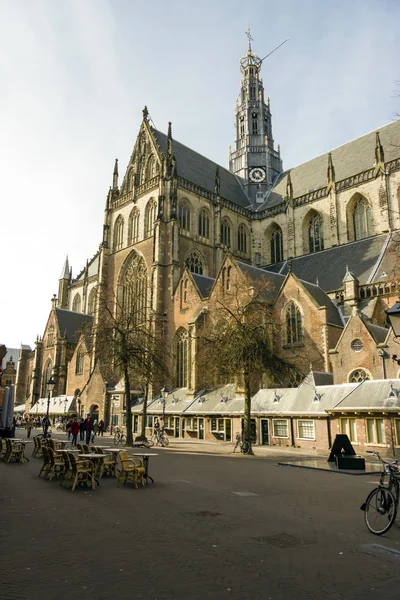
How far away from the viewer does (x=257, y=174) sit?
6506cm

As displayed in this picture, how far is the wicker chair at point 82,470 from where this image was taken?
1269cm

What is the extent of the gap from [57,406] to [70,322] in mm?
13205

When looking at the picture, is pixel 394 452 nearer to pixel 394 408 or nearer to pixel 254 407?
pixel 394 408

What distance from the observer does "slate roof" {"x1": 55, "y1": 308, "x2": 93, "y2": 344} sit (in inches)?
2479

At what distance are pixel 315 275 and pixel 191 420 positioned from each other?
17701mm

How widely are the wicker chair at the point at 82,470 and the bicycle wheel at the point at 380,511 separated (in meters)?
7.43

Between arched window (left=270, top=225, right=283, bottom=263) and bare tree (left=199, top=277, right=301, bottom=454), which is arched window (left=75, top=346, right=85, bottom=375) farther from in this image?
bare tree (left=199, top=277, right=301, bottom=454)

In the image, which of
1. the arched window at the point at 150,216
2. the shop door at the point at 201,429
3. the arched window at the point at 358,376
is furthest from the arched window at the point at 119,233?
the arched window at the point at 358,376

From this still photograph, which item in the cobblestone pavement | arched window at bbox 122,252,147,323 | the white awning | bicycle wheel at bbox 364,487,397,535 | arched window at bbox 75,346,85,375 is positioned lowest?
the cobblestone pavement

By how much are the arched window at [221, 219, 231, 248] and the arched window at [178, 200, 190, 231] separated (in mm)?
5545

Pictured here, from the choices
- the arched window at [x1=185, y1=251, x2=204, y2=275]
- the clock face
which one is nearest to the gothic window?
the arched window at [x1=185, y1=251, x2=204, y2=275]

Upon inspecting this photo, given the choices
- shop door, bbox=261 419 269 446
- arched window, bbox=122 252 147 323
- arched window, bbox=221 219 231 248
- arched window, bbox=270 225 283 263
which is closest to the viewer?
shop door, bbox=261 419 269 446

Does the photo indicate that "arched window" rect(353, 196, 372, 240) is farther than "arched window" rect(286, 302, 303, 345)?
Yes

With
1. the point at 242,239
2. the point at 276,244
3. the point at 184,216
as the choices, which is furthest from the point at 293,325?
the point at 242,239
